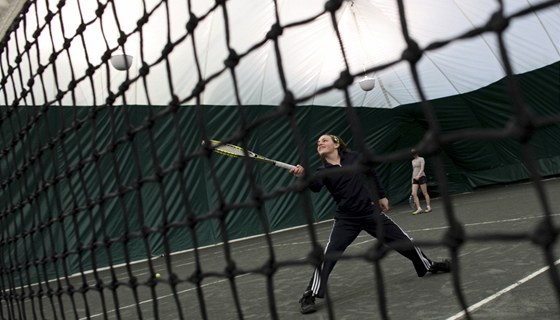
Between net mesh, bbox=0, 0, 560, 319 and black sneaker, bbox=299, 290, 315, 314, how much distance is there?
18 cm

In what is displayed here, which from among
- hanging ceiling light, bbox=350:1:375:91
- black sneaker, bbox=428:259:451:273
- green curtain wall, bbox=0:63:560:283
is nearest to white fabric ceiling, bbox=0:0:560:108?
hanging ceiling light, bbox=350:1:375:91

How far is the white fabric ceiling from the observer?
7.00 m

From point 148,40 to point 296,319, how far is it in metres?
5.86

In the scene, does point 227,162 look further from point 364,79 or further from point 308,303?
point 308,303

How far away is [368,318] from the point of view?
224cm

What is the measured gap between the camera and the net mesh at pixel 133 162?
2.89 ft

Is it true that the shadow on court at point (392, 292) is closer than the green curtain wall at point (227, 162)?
Yes

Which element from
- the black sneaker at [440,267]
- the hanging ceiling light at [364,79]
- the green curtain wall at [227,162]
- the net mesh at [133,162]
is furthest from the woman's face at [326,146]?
the hanging ceiling light at [364,79]

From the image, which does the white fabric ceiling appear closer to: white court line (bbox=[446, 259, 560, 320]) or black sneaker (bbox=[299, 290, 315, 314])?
black sneaker (bbox=[299, 290, 315, 314])

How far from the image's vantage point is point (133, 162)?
769cm

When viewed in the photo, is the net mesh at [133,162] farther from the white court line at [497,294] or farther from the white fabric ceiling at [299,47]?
the white court line at [497,294]

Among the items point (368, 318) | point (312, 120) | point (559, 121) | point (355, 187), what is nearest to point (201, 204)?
point (312, 120)

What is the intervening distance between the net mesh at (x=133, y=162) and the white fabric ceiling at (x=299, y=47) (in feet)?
0.36

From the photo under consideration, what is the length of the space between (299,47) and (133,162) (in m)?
3.65
